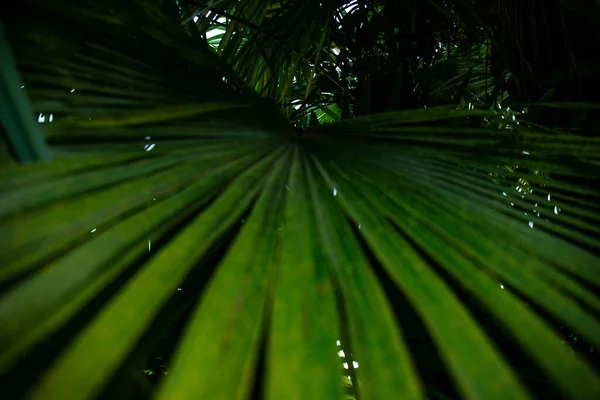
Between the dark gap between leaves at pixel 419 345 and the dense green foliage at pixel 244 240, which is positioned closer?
the dense green foliage at pixel 244 240

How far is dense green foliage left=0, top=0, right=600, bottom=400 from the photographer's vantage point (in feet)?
0.53

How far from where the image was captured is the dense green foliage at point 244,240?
0.16m

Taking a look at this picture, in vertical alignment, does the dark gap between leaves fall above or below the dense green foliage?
below

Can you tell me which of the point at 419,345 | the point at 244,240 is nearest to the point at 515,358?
the point at 419,345

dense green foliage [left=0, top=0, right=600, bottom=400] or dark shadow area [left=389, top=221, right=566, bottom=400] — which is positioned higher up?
dense green foliage [left=0, top=0, right=600, bottom=400]

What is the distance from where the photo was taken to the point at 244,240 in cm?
24

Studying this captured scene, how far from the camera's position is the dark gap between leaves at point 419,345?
518mm

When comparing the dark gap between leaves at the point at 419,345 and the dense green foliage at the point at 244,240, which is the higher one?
the dense green foliage at the point at 244,240

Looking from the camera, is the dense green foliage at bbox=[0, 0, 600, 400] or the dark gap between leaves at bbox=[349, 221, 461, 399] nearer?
the dense green foliage at bbox=[0, 0, 600, 400]

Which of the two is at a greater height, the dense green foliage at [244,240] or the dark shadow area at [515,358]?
the dense green foliage at [244,240]

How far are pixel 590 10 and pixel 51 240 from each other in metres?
0.85

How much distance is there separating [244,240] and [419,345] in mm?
418

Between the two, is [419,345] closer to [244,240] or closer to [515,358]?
[515,358]

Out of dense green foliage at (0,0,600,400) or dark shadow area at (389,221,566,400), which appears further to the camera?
dark shadow area at (389,221,566,400)
